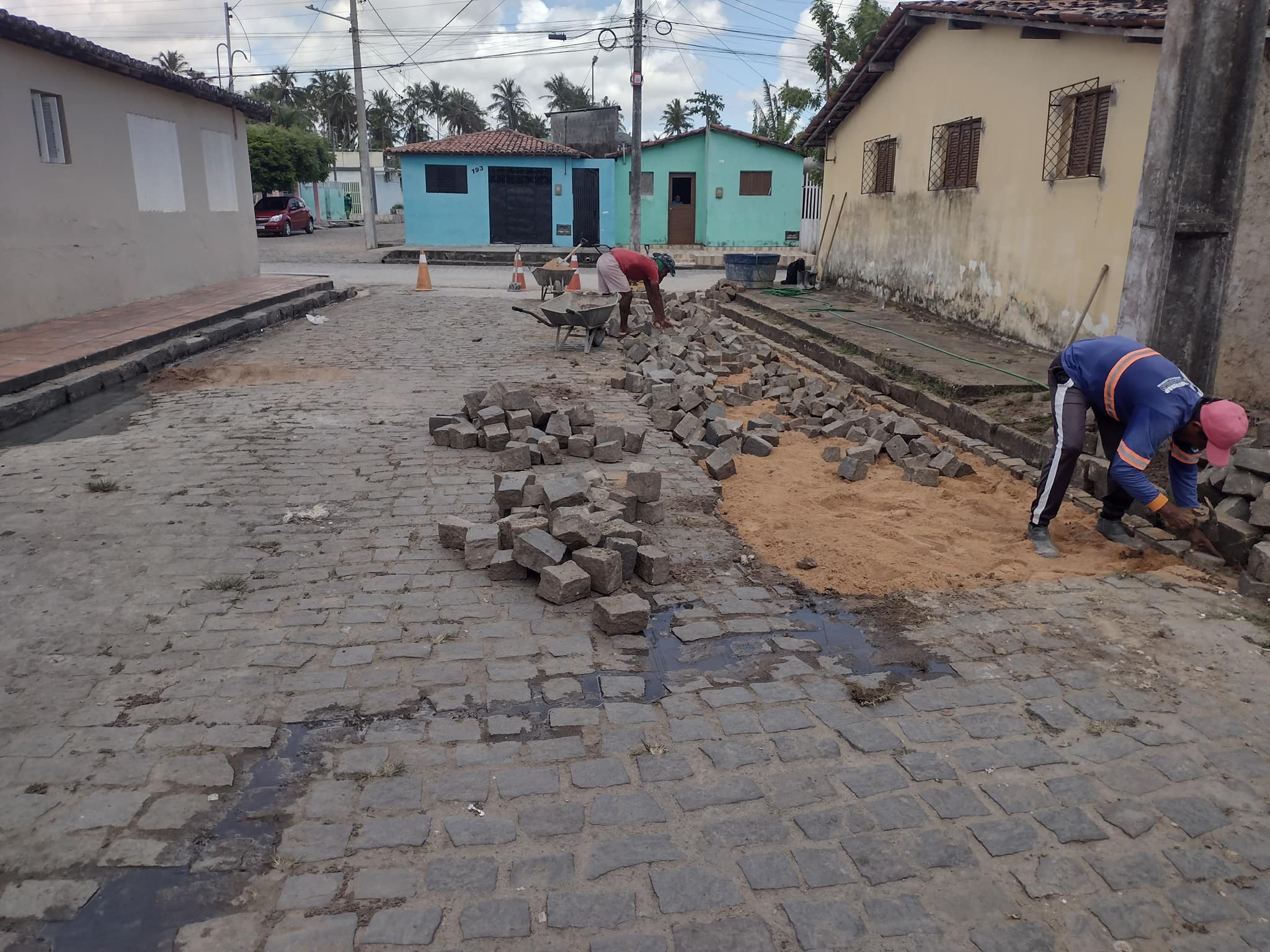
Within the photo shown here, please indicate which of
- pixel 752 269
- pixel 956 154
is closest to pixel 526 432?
pixel 956 154

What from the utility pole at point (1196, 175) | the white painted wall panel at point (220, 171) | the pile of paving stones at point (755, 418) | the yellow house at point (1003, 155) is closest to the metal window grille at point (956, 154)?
the yellow house at point (1003, 155)

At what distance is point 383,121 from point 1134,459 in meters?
69.5

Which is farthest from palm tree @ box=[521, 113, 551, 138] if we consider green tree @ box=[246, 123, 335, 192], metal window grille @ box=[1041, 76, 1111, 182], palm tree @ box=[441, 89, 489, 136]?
metal window grille @ box=[1041, 76, 1111, 182]

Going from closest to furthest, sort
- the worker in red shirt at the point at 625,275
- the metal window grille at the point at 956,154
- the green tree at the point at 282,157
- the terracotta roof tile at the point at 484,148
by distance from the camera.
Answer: the metal window grille at the point at 956,154
the worker in red shirt at the point at 625,275
the terracotta roof tile at the point at 484,148
the green tree at the point at 282,157

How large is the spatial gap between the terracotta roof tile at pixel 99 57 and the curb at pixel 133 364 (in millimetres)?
3570

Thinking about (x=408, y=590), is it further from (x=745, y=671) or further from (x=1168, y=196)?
(x=1168, y=196)

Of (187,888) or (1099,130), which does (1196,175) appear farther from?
(187,888)

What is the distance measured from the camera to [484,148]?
29547 millimetres

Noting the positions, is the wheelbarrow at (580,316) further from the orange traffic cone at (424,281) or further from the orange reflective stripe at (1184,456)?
the orange traffic cone at (424,281)

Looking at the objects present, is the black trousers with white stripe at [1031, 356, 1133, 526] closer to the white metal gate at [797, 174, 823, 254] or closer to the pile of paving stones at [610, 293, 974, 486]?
the pile of paving stones at [610, 293, 974, 486]

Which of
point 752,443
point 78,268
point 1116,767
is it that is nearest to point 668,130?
point 78,268

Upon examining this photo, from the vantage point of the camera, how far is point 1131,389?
4.79 m

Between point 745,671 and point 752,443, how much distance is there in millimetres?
3469

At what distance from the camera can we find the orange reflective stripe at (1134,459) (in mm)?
4520
